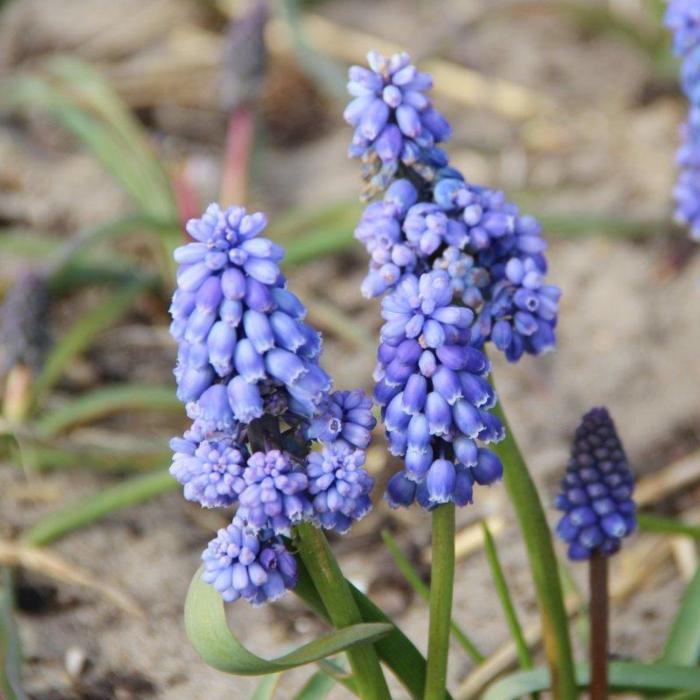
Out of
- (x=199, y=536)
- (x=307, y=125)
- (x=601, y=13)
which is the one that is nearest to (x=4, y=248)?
(x=199, y=536)

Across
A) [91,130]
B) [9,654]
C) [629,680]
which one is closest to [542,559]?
[629,680]

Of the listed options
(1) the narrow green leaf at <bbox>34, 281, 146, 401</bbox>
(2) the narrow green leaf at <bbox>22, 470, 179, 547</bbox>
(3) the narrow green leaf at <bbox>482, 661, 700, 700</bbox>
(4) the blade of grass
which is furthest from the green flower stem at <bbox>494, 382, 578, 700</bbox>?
(4) the blade of grass

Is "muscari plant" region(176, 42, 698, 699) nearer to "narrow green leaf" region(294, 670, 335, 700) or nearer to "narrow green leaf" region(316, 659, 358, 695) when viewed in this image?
"narrow green leaf" region(316, 659, 358, 695)

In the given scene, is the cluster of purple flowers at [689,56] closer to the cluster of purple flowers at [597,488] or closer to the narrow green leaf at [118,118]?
the cluster of purple flowers at [597,488]

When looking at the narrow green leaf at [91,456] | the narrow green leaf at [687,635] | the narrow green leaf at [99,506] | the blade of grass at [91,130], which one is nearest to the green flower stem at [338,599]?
the narrow green leaf at [687,635]

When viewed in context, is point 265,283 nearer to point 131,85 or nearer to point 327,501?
point 327,501

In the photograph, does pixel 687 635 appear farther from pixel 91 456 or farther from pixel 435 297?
pixel 91 456
